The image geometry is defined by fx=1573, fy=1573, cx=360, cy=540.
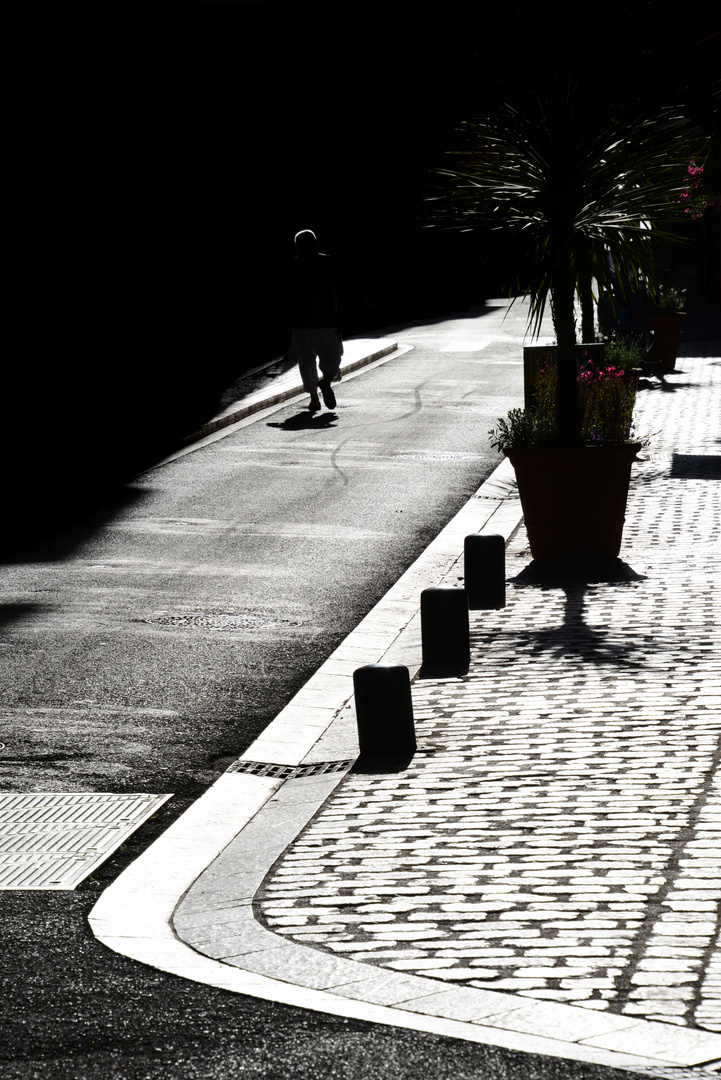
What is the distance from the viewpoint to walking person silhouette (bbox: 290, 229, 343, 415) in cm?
2019

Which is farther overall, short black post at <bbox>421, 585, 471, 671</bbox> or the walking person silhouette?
→ the walking person silhouette

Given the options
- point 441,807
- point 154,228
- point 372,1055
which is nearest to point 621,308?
point 154,228

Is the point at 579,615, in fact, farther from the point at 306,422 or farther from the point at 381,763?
the point at 306,422

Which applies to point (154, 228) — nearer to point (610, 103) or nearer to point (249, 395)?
point (249, 395)

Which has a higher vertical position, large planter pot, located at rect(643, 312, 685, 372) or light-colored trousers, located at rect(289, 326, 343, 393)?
light-colored trousers, located at rect(289, 326, 343, 393)

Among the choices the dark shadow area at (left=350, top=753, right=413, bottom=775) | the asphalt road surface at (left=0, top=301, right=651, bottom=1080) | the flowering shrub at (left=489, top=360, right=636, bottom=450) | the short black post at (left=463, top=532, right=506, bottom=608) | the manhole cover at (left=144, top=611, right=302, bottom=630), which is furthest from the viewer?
the flowering shrub at (left=489, top=360, right=636, bottom=450)

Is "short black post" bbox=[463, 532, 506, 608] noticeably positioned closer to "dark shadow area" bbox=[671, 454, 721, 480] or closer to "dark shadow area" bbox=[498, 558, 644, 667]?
"dark shadow area" bbox=[498, 558, 644, 667]

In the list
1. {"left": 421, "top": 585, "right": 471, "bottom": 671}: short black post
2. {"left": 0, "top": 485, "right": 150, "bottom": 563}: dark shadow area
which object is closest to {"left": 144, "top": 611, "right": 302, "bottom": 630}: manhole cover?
{"left": 421, "top": 585, "right": 471, "bottom": 671}: short black post

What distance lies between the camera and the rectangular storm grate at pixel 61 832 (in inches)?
211

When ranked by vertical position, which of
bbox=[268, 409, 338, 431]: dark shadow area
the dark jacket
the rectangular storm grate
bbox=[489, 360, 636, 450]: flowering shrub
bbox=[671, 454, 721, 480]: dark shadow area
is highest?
the dark jacket

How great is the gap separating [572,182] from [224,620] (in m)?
3.78

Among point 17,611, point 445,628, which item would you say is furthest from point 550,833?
point 17,611

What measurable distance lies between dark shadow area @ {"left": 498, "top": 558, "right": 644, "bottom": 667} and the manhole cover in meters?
1.64

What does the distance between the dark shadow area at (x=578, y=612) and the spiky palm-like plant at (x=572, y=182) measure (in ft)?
2.97
